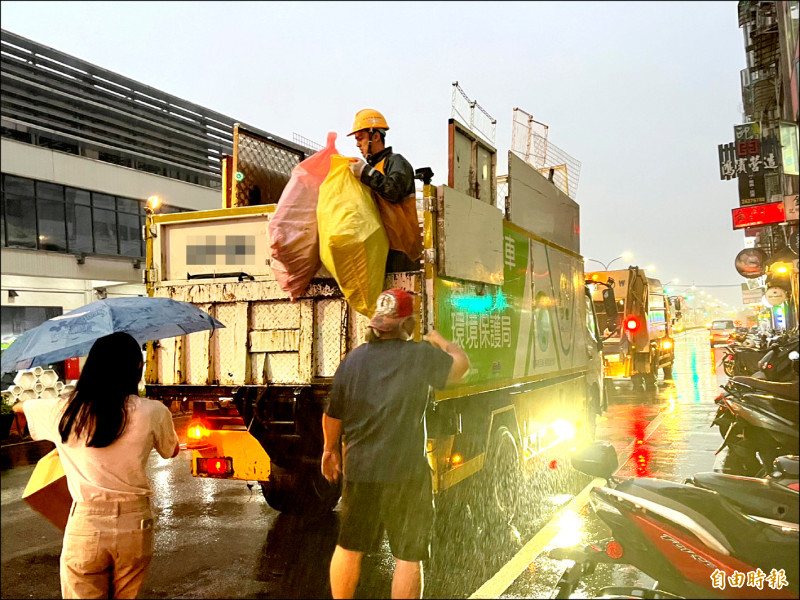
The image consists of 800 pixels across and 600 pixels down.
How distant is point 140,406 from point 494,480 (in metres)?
3.47

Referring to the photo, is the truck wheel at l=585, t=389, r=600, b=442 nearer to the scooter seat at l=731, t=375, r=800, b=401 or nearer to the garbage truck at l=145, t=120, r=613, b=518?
the garbage truck at l=145, t=120, r=613, b=518

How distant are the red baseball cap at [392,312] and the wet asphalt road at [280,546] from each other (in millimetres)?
1692

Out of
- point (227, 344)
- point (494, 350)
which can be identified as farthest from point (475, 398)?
point (227, 344)

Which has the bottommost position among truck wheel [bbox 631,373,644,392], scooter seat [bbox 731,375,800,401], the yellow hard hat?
truck wheel [bbox 631,373,644,392]

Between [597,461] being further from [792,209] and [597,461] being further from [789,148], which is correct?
[792,209]

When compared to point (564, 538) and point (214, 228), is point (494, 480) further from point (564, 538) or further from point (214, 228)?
point (214, 228)

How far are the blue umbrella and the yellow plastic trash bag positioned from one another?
92 cm

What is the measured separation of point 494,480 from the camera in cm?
571

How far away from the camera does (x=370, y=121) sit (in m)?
5.07

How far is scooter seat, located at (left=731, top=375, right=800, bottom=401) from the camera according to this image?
525 cm

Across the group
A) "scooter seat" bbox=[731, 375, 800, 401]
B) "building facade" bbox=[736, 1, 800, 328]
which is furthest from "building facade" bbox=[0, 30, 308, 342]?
"building facade" bbox=[736, 1, 800, 328]

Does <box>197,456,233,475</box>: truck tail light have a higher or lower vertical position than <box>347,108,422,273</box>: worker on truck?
lower

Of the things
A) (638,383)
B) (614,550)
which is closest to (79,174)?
(638,383)

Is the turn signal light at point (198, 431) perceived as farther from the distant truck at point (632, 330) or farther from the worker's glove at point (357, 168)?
the distant truck at point (632, 330)
